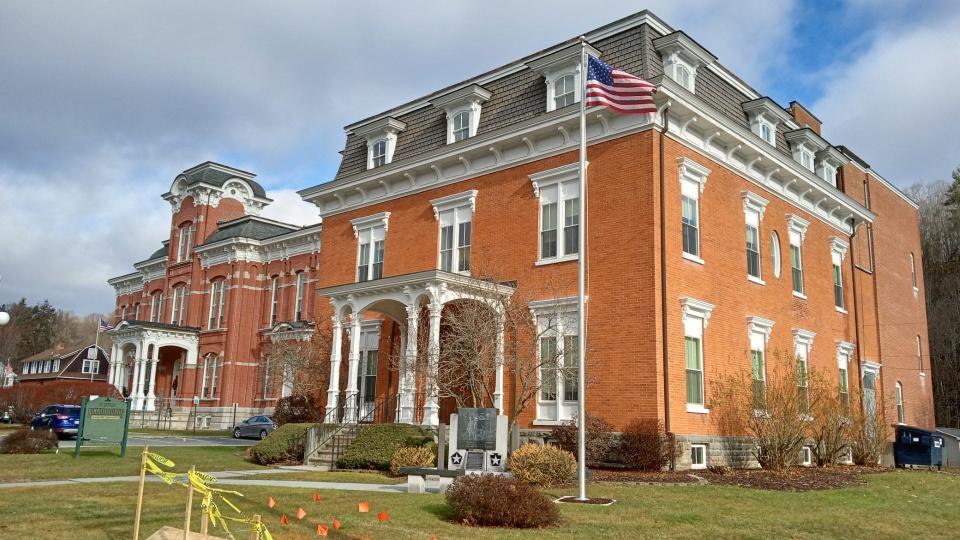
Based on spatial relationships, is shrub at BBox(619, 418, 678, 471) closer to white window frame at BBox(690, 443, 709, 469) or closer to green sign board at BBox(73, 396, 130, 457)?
white window frame at BBox(690, 443, 709, 469)

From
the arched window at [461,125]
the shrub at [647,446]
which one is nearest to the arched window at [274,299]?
the arched window at [461,125]

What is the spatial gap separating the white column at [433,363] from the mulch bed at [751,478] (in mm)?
4633

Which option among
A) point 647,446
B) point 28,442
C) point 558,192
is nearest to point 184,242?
point 28,442

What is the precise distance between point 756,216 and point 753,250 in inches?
44.7

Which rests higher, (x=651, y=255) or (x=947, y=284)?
(x=947, y=284)

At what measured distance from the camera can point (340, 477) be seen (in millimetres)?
17125

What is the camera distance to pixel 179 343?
4812cm

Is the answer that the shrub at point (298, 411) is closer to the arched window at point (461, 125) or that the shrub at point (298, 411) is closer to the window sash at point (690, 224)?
the arched window at point (461, 125)

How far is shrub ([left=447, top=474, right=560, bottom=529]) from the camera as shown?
9.86 meters

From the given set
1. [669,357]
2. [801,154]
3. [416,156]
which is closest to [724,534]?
[669,357]

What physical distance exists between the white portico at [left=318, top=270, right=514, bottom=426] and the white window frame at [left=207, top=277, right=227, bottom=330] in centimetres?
2780

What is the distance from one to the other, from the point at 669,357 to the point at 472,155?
8.87 m

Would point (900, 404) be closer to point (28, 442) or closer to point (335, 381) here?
point (335, 381)

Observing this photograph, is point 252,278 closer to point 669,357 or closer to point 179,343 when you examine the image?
point 179,343
